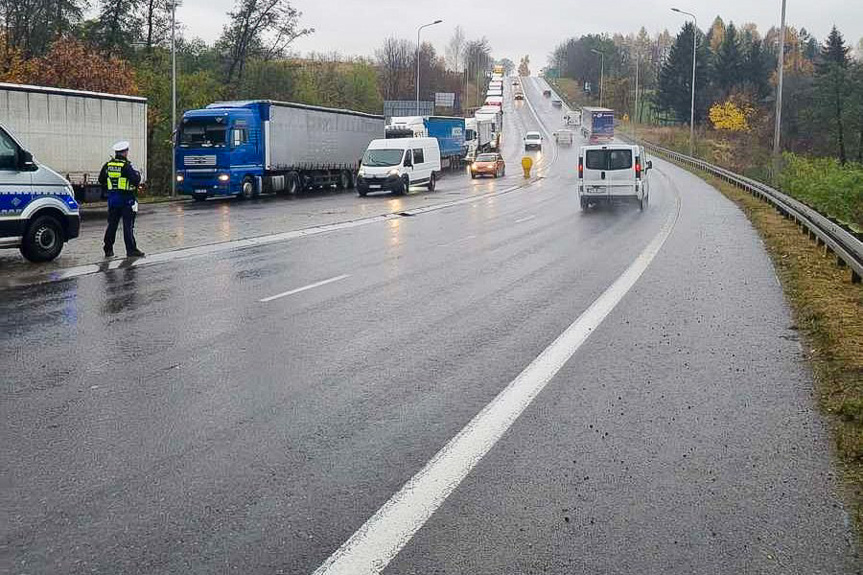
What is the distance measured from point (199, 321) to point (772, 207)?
72.1 feet

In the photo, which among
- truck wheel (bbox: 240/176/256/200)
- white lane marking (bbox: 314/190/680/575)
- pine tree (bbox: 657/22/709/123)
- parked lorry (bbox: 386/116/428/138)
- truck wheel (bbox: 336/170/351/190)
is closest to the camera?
white lane marking (bbox: 314/190/680/575)

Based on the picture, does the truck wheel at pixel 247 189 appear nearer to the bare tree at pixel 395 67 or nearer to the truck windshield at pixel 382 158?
the truck windshield at pixel 382 158

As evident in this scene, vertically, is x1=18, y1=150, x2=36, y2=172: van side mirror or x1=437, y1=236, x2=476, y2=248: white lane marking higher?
x1=18, y1=150, x2=36, y2=172: van side mirror

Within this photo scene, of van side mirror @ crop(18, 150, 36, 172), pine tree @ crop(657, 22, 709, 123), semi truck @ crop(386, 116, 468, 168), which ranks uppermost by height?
pine tree @ crop(657, 22, 709, 123)

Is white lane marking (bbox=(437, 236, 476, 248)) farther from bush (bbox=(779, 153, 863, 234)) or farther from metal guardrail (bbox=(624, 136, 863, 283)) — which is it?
bush (bbox=(779, 153, 863, 234))

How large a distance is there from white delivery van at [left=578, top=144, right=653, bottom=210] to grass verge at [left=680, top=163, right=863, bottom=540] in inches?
375

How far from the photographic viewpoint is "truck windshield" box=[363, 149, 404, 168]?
118 feet

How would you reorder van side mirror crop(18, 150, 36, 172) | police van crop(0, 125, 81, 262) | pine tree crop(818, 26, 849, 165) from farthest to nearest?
pine tree crop(818, 26, 849, 165) < van side mirror crop(18, 150, 36, 172) < police van crop(0, 125, 81, 262)

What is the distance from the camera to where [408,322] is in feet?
32.6

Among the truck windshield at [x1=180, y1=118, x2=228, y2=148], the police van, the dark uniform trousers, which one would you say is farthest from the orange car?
the police van

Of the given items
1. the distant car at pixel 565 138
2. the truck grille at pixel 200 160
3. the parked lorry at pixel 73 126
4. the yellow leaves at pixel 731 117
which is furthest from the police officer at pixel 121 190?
the yellow leaves at pixel 731 117

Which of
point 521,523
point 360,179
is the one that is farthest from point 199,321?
point 360,179

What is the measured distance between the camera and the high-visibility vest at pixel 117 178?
1525 cm

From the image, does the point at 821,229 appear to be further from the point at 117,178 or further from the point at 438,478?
the point at 438,478
